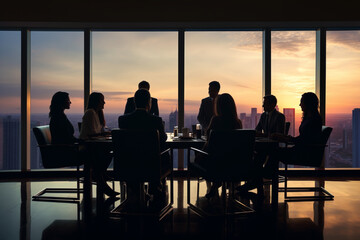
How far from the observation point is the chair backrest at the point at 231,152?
9.20 feet

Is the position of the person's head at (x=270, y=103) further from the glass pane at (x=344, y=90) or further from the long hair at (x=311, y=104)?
the glass pane at (x=344, y=90)

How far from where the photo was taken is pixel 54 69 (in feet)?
17.5

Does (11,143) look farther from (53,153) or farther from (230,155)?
(230,155)

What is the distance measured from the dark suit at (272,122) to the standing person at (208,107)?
84 cm

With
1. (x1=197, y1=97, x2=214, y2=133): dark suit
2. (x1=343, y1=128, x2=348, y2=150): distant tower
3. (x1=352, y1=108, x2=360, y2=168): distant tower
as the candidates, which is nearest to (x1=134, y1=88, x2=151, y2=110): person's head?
(x1=197, y1=97, x2=214, y2=133): dark suit

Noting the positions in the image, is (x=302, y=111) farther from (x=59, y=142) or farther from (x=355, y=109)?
(x=59, y=142)

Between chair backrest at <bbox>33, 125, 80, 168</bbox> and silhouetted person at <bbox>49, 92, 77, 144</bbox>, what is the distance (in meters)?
0.10

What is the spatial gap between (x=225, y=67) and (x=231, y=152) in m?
2.83

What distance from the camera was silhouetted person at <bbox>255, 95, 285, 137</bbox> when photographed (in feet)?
13.6

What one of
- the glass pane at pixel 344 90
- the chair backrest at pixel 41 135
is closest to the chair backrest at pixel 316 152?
the glass pane at pixel 344 90

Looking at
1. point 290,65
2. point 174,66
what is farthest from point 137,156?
point 290,65

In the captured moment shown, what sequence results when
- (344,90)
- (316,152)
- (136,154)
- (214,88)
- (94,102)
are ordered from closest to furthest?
1. (136,154)
2. (316,152)
3. (94,102)
4. (214,88)
5. (344,90)

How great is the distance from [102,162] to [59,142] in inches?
24.4
